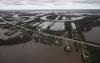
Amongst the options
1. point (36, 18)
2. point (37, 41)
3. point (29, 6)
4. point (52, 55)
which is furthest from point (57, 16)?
point (52, 55)

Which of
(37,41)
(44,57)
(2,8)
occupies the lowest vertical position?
(44,57)

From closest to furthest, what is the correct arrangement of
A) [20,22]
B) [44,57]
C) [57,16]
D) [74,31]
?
[44,57] < [74,31] < [20,22] < [57,16]

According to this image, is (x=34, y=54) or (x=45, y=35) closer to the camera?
(x=34, y=54)

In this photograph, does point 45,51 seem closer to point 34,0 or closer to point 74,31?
point 74,31

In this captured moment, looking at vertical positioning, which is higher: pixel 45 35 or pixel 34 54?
pixel 45 35

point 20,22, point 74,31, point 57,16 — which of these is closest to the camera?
point 74,31
